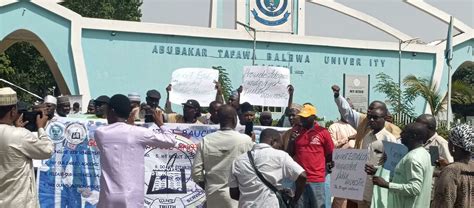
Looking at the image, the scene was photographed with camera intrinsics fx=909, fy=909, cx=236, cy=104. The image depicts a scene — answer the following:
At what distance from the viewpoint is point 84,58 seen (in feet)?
96.2

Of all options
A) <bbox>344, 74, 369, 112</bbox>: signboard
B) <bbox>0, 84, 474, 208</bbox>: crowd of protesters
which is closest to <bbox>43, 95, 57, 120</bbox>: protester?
<bbox>0, 84, 474, 208</bbox>: crowd of protesters

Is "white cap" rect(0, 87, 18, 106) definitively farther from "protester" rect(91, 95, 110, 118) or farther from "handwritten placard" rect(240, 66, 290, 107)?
"handwritten placard" rect(240, 66, 290, 107)

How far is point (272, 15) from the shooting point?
33.4m

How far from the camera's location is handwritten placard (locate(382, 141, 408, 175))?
8484mm

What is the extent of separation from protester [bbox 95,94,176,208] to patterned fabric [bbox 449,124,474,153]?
8.24 feet

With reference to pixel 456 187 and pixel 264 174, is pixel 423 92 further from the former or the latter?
pixel 456 187

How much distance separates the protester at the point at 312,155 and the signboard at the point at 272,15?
22.0m

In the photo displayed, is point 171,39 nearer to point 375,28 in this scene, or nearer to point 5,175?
point 375,28

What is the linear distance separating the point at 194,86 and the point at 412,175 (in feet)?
21.7

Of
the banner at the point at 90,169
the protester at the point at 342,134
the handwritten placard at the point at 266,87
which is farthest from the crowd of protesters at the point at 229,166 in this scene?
the handwritten placard at the point at 266,87

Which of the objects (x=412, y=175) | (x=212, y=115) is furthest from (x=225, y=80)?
(x=412, y=175)

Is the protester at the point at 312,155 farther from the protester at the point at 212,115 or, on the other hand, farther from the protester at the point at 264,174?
the protester at the point at 264,174

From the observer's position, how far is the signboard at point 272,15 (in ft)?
108

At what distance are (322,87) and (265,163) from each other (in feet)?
84.1
